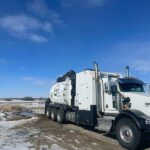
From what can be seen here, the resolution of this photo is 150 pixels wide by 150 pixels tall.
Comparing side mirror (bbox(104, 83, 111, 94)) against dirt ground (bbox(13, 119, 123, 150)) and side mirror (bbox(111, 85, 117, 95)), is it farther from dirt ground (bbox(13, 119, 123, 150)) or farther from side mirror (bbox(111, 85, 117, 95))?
dirt ground (bbox(13, 119, 123, 150))

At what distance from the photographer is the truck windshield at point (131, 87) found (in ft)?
46.2

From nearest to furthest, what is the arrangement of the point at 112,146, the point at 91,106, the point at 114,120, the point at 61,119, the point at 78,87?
the point at 112,146, the point at 114,120, the point at 91,106, the point at 78,87, the point at 61,119

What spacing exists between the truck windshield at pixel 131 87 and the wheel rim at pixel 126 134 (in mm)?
2078

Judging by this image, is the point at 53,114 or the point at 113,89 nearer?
the point at 113,89

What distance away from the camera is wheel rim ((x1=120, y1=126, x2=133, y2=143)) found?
486 inches

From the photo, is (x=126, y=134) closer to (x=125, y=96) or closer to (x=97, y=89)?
(x=125, y=96)

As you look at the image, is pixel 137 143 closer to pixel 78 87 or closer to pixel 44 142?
pixel 44 142

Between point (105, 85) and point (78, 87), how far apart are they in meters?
3.69

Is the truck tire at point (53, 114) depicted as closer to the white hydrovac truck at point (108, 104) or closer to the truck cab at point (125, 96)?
the white hydrovac truck at point (108, 104)

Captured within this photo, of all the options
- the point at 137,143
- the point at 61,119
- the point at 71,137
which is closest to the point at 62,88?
the point at 61,119

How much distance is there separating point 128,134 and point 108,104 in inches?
108

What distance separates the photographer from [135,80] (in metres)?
14.9

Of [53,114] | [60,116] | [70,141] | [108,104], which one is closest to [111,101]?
[108,104]

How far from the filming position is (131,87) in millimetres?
14289
